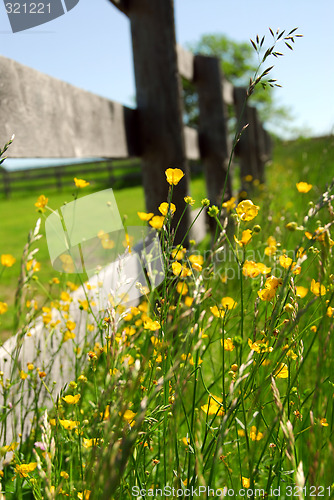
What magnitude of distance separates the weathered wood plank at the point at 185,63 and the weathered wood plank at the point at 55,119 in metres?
1.15

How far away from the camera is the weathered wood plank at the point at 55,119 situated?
1.49m

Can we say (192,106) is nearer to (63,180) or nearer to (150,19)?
(63,180)

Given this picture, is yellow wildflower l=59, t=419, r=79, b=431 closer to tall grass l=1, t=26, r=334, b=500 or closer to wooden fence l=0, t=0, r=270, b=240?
tall grass l=1, t=26, r=334, b=500

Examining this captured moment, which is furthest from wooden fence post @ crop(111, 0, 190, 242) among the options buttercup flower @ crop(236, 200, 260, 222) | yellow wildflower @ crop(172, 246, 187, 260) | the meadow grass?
buttercup flower @ crop(236, 200, 260, 222)

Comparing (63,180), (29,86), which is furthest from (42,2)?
(63,180)

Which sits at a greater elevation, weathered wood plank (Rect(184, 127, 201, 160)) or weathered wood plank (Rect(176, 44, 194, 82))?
weathered wood plank (Rect(176, 44, 194, 82))

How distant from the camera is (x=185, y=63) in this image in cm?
342

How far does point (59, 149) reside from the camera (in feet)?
5.65

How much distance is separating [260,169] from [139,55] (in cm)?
588

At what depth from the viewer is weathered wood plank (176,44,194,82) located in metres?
3.18

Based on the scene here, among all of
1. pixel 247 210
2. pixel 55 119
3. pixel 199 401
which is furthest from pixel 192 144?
pixel 199 401

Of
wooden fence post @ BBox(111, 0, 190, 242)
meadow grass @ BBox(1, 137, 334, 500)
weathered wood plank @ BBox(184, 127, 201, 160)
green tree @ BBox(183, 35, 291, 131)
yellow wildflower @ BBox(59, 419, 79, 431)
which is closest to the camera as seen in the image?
meadow grass @ BBox(1, 137, 334, 500)

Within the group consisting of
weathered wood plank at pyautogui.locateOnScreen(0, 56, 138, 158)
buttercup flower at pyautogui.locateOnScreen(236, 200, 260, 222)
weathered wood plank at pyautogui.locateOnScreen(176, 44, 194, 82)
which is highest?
weathered wood plank at pyautogui.locateOnScreen(176, 44, 194, 82)

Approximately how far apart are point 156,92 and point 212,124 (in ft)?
5.13
